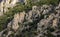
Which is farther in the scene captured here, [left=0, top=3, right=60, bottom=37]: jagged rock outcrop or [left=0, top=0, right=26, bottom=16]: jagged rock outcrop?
[left=0, top=0, right=26, bottom=16]: jagged rock outcrop

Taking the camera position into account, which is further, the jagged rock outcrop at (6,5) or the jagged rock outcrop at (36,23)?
the jagged rock outcrop at (6,5)

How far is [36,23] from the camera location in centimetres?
4884

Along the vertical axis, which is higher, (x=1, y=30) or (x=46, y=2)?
(x=46, y=2)

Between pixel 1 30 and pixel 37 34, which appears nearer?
pixel 37 34

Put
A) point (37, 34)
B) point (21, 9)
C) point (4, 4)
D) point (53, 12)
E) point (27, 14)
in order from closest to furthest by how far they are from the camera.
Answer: point (37, 34)
point (53, 12)
point (27, 14)
point (21, 9)
point (4, 4)

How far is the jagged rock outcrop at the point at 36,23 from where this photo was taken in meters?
45.4

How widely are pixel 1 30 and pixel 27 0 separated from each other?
9902 millimetres

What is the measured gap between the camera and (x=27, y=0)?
6034cm

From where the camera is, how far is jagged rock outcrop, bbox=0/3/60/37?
149ft

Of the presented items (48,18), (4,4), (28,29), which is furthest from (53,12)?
(4,4)

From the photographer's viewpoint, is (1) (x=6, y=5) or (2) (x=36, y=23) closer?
(2) (x=36, y=23)

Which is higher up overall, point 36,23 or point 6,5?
point 6,5

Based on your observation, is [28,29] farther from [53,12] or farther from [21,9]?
[21,9]

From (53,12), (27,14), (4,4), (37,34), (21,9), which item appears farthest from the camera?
(4,4)
